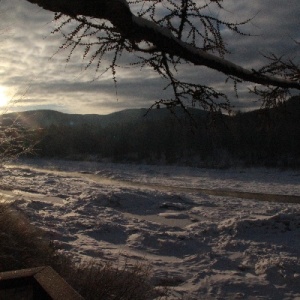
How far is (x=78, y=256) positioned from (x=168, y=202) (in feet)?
29.8

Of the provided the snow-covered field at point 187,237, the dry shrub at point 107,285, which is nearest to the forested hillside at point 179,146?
the snow-covered field at point 187,237

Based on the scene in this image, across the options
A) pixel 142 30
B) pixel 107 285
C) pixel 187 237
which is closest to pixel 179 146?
pixel 187 237

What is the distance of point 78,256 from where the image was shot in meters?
8.40

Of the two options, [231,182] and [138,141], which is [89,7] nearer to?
[231,182]

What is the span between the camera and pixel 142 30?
97.0 inches

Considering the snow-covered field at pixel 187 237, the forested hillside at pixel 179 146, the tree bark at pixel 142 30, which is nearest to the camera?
the tree bark at pixel 142 30

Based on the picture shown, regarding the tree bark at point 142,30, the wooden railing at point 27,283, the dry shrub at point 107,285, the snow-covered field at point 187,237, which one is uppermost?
the tree bark at point 142,30

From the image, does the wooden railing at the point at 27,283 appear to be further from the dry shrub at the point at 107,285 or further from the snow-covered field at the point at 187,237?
the snow-covered field at the point at 187,237

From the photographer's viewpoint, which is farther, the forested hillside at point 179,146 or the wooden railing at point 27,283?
the forested hillside at point 179,146

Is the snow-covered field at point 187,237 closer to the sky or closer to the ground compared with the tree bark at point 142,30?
closer to the ground

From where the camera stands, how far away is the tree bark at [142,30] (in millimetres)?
2108

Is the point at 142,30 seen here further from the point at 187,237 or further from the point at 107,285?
the point at 187,237

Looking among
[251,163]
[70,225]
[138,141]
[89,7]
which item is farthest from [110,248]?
[138,141]

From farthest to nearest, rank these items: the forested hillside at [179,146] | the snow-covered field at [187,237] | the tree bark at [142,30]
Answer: the forested hillside at [179,146] < the snow-covered field at [187,237] < the tree bark at [142,30]
